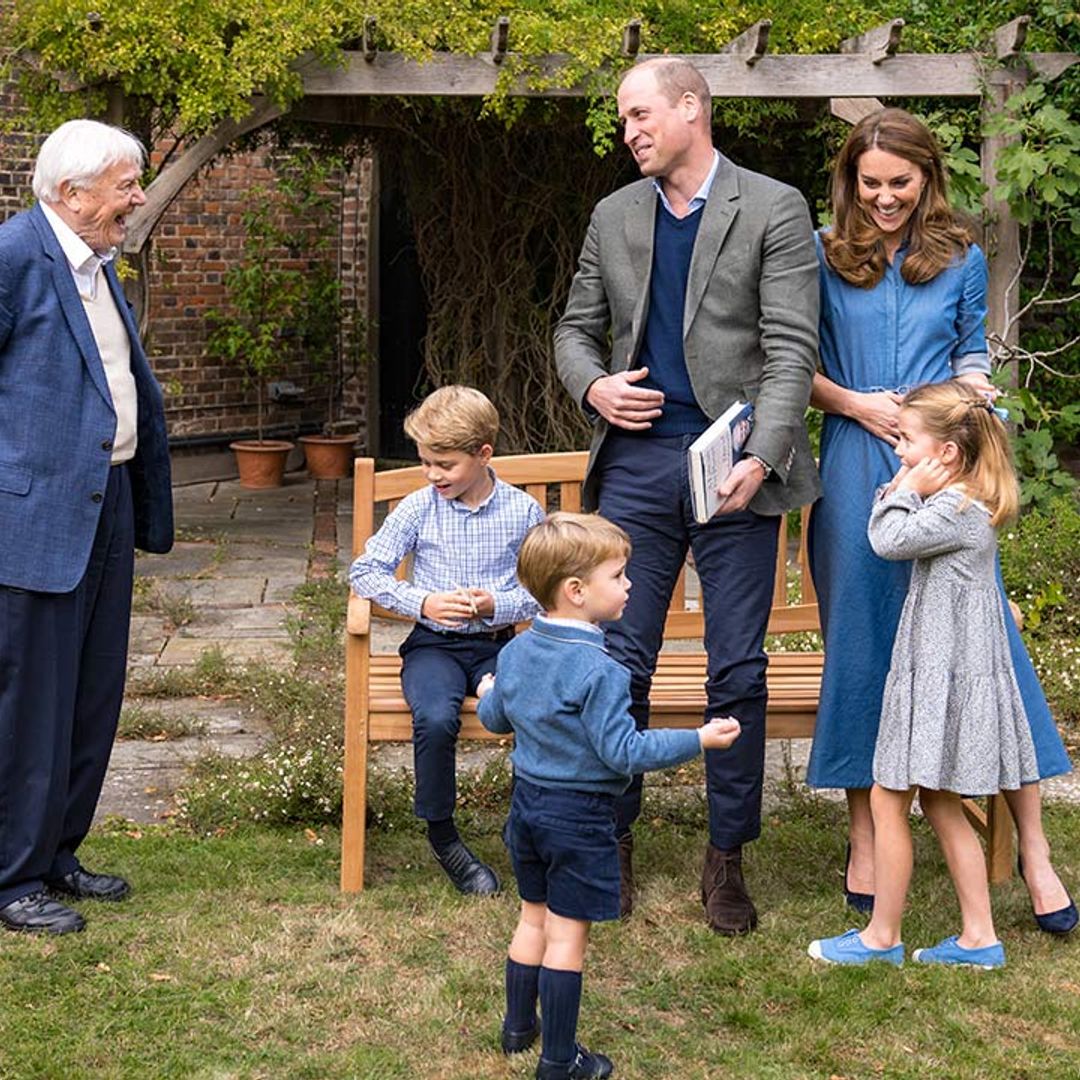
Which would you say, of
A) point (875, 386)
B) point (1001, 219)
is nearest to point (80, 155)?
point (875, 386)

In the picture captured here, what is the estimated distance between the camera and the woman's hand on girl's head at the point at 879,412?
4.18 meters

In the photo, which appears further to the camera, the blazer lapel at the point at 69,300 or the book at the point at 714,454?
the blazer lapel at the point at 69,300

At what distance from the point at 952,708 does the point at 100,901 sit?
2.08 m

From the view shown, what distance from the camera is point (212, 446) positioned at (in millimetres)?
12344

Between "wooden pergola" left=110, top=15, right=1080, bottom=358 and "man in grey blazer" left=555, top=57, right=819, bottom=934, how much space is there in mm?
4401

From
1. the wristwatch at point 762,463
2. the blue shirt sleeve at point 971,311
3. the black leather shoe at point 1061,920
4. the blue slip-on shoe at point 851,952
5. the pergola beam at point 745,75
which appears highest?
the pergola beam at point 745,75

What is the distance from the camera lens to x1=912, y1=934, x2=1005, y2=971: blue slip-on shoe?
13.4 ft

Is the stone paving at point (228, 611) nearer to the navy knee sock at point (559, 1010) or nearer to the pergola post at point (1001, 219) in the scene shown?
the navy knee sock at point (559, 1010)

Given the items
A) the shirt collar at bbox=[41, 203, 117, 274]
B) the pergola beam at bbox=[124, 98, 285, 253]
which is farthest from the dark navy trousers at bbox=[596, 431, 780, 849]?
the pergola beam at bbox=[124, 98, 285, 253]

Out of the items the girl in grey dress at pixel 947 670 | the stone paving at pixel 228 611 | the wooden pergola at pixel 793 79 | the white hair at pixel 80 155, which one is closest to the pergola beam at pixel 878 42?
the wooden pergola at pixel 793 79

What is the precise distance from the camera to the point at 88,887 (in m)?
4.50

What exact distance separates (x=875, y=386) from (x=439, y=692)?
127cm

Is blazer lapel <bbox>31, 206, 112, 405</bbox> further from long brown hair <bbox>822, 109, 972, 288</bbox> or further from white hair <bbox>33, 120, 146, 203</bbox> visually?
Result: long brown hair <bbox>822, 109, 972, 288</bbox>

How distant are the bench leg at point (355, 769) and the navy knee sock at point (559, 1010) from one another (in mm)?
1186
